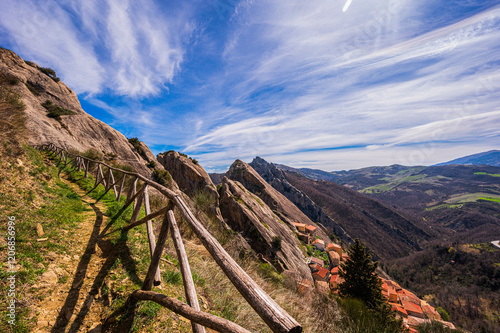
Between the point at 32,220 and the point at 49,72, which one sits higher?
the point at 49,72

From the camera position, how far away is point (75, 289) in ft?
11.2

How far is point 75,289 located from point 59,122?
3154cm

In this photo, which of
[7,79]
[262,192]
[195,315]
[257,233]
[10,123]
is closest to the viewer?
[195,315]

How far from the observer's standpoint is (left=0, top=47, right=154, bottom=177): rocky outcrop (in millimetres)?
20328

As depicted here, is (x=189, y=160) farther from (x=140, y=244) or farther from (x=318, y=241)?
(x=318, y=241)

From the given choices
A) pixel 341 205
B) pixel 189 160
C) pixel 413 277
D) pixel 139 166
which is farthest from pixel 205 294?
pixel 341 205

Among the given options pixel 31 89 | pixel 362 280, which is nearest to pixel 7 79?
pixel 31 89

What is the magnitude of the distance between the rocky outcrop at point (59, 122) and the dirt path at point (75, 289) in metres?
20.1

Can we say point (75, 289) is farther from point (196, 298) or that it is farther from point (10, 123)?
point (10, 123)

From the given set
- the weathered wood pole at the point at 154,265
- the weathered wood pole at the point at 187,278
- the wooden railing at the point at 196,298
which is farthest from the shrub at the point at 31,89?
the weathered wood pole at the point at 187,278

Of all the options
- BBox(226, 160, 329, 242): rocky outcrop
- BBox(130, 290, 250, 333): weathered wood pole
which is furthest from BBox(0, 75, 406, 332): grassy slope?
BBox(226, 160, 329, 242): rocky outcrop

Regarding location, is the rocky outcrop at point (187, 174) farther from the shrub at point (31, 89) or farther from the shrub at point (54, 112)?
the shrub at point (31, 89)

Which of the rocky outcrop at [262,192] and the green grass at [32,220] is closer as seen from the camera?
the green grass at [32,220]

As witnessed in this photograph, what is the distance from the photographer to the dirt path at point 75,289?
2.83 meters
